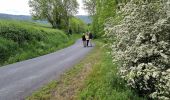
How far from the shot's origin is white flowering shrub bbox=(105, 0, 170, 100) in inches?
315

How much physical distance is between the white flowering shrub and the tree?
6117 centimetres

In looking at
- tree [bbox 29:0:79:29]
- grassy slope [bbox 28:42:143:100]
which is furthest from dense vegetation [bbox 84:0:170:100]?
tree [bbox 29:0:79:29]

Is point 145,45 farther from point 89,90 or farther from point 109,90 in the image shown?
point 89,90

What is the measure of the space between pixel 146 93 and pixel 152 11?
2.51 metres

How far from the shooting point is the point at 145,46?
334 inches

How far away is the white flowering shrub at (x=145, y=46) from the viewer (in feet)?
26.2

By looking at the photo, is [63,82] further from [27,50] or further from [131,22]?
[27,50]

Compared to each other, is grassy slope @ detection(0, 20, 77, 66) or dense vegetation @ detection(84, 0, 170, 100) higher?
dense vegetation @ detection(84, 0, 170, 100)

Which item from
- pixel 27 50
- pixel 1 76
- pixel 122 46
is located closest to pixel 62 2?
pixel 27 50

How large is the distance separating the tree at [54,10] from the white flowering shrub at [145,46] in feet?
201

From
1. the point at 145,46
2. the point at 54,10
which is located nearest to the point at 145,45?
the point at 145,46

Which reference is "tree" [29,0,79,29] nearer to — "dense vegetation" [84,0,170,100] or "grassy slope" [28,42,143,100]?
"grassy slope" [28,42,143,100]

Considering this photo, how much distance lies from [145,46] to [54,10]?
63.2 m

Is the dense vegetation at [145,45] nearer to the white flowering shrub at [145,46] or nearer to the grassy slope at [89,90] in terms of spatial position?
the white flowering shrub at [145,46]
